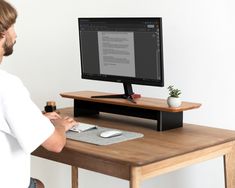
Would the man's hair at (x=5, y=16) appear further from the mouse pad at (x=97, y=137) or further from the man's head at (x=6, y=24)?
the mouse pad at (x=97, y=137)

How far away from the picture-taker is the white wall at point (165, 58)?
2795 mm

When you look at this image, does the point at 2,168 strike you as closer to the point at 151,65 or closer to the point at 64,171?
the point at 151,65

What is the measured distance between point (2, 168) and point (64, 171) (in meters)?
1.70

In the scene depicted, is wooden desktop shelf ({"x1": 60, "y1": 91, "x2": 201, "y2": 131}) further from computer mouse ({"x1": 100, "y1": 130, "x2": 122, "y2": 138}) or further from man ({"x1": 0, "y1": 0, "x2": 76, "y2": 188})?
man ({"x1": 0, "y1": 0, "x2": 76, "y2": 188})

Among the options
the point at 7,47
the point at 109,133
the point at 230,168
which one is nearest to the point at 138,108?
the point at 109,133

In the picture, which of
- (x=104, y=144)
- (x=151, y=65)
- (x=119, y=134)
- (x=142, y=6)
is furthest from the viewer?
(x=142, y=6)

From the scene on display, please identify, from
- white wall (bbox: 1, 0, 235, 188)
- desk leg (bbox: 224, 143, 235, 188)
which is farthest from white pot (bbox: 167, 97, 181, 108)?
white wall (bbox: 1, 0, 235, 188)

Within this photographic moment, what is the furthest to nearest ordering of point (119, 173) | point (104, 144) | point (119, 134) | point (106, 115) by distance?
point (106, 115) < point (119, 134) < point (104, 144) < point (119, 173)

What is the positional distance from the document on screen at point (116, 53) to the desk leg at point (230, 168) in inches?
22.7

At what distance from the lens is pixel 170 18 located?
9.64ft

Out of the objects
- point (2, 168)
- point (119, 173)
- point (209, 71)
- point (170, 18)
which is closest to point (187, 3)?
point (170, 18)

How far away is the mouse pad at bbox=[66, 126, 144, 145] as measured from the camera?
2150 mm

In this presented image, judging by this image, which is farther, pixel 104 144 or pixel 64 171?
pixel 64 171

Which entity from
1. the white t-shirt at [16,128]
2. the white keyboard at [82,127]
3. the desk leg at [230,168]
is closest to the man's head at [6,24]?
the white t-shirt at [16,128]
